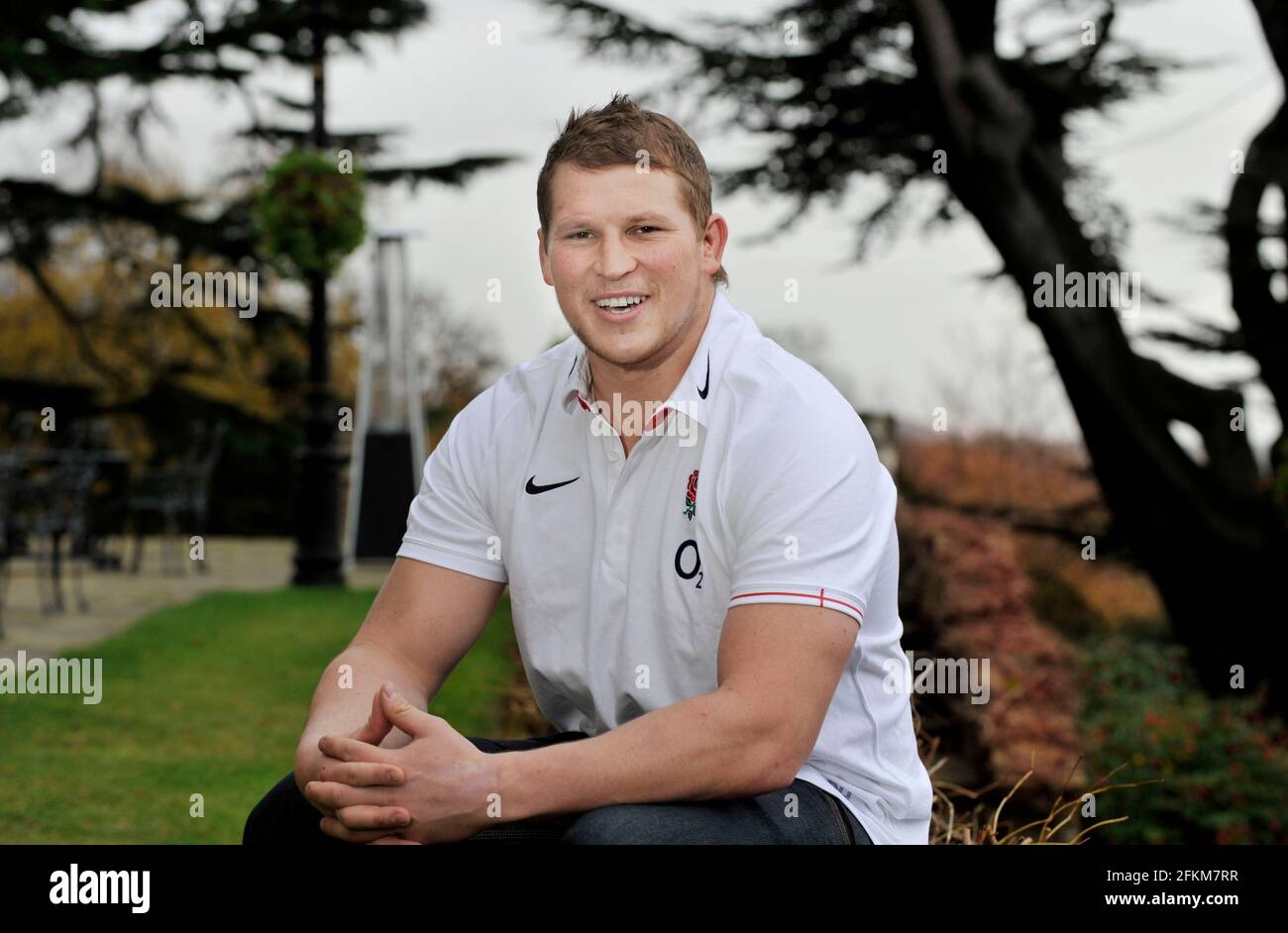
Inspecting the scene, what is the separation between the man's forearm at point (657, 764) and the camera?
6.55ft

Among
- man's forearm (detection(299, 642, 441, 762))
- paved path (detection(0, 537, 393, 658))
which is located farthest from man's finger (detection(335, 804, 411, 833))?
paved path (detection(0, 537, 393, 658))

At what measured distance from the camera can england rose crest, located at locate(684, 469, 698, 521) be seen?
2270 millimetres

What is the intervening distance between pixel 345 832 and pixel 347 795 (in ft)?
0.21

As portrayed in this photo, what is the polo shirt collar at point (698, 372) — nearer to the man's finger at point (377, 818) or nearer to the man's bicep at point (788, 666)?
the man's bicep at point (788, 666)

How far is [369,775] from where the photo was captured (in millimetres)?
2039

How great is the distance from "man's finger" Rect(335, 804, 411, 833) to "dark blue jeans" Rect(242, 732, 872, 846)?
0.09m

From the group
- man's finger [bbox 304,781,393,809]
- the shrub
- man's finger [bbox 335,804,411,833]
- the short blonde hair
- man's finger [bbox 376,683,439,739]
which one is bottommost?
the shrub

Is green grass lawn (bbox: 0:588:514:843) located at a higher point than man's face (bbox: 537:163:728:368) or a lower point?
lower

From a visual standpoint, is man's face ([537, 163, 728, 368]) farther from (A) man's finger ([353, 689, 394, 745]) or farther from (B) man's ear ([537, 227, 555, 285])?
(A) man's finger ([353, 689, 394, 745])

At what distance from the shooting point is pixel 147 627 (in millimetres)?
9312

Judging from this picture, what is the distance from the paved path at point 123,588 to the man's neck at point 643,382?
6.69m

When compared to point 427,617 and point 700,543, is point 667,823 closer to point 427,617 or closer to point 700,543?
point 700,543

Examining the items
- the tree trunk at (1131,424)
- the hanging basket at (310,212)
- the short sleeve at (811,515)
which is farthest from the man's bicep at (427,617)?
the hanging basket at (310,212)

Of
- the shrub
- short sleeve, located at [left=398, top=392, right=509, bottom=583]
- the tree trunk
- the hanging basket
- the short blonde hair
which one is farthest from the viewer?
the hanging basket
